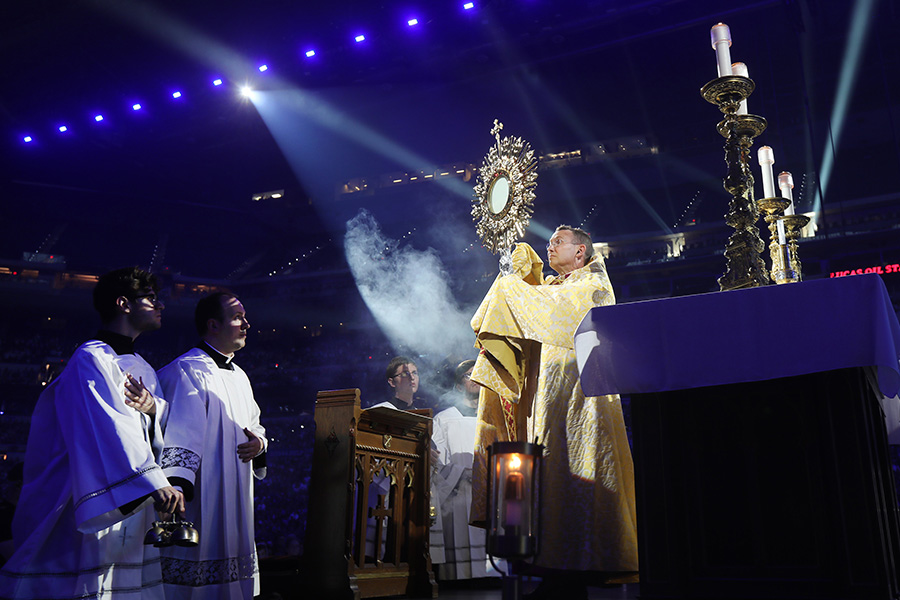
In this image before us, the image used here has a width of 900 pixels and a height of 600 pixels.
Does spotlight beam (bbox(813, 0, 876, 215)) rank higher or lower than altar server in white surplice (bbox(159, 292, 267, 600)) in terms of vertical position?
higher

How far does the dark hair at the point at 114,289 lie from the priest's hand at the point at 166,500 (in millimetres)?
766

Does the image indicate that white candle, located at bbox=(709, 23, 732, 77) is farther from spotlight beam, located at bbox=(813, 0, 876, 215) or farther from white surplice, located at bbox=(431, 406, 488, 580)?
spotlight beam, located at bbox=(813, 0, 876, 215)

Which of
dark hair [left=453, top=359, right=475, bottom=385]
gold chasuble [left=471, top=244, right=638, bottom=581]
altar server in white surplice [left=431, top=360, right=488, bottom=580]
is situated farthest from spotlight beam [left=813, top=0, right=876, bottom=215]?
gold chasuble [left=471, top=244, right=638, bottom=581]

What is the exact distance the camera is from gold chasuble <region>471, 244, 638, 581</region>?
2.71 meters

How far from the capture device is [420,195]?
21781mm

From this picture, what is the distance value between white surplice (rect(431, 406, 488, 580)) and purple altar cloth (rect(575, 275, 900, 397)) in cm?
249

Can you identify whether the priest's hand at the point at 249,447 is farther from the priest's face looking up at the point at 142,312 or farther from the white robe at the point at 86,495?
the priest's face looking up at the point at 142,312

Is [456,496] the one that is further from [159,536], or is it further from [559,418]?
[159,536]

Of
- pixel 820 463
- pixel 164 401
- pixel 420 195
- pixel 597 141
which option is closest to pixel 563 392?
pixel 820 463

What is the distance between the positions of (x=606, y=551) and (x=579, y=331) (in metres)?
0.99

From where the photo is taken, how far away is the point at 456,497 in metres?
4.64

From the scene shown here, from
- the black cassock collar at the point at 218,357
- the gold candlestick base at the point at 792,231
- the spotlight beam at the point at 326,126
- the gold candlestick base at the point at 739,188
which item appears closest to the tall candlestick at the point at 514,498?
the gold candlestick base at the point at 739,188

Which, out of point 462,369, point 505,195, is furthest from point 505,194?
point 462,369

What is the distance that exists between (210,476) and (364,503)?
31.7 inches
